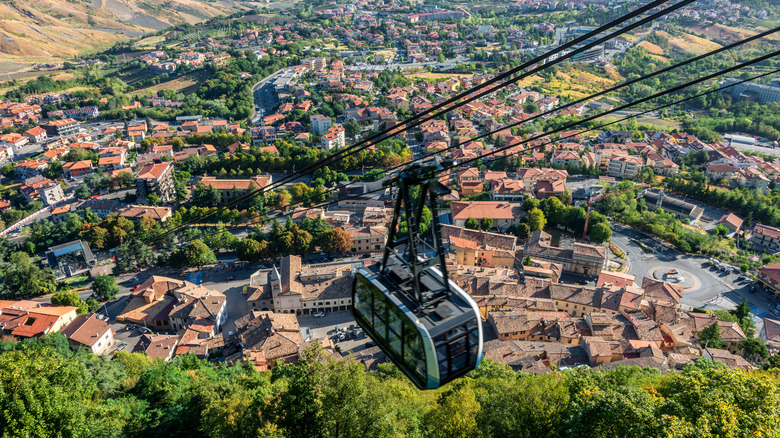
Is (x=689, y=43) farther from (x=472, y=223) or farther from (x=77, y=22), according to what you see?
(x=77, y=22)

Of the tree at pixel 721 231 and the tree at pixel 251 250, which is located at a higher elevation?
the tree at pixel 721 231

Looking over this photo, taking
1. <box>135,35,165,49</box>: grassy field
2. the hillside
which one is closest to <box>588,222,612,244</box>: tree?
<box>135,35,165,49</box>: grassy field

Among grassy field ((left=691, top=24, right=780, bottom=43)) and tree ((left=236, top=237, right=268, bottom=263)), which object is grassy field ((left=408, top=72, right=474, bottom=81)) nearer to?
tree ((left=236, top=237, right=268, bottom=263))

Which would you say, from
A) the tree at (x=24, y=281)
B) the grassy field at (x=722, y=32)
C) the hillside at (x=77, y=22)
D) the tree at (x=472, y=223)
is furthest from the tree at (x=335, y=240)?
the grassy field at (x=722, y=32)

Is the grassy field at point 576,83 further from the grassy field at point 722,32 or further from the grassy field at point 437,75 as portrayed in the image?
the grassy field at point 722,32

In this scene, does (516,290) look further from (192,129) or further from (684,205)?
(192,129)

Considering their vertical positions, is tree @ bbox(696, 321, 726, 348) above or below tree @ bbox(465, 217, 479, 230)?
above

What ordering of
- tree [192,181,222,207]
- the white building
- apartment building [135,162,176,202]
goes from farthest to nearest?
the white building, apartment building [135,162,176,202], tree [192,181,222,207]
